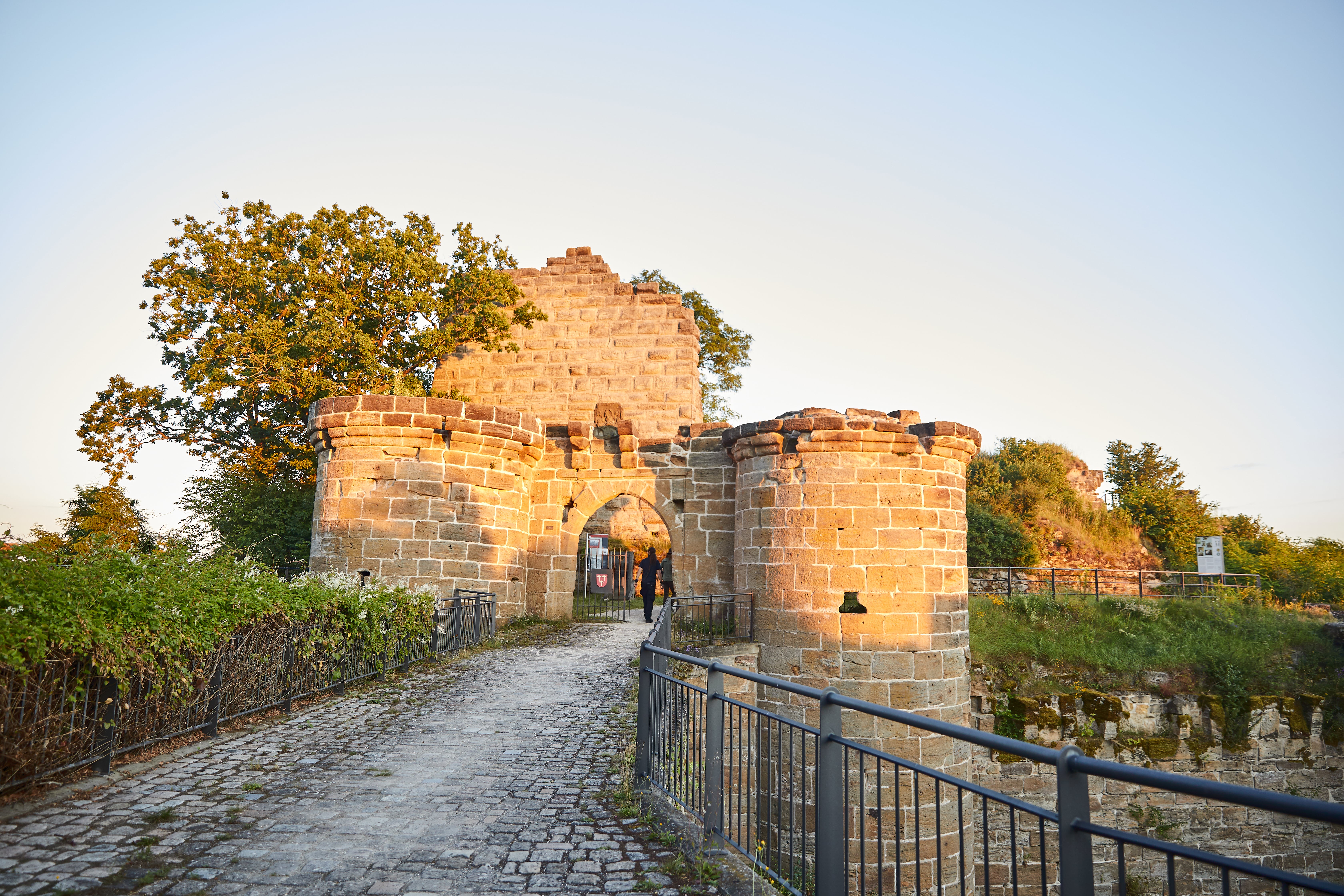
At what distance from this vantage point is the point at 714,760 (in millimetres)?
4766

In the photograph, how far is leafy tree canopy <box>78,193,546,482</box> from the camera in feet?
56.4

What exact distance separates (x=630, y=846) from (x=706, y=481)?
Result: 9.77 m

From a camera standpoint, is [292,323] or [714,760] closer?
[714,760]

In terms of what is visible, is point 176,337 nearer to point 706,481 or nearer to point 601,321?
point 601,321

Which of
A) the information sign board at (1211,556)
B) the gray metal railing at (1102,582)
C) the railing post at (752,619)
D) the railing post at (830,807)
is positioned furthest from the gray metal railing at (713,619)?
the information sign board at (1211,556)

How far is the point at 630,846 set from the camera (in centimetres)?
462

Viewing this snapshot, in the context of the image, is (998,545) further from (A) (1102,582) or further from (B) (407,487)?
(B) (407,487)

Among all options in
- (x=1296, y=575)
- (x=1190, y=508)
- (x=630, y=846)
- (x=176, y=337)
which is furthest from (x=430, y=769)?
(x=1190, y=508)

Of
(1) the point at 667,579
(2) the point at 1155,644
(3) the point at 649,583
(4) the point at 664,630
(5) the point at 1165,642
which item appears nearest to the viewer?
(4) the point at 664,630

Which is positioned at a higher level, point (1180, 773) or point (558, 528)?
point (558, 528)

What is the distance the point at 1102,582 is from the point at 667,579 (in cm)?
1312

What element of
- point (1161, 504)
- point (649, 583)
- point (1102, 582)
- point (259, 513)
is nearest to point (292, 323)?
point (259, 513)

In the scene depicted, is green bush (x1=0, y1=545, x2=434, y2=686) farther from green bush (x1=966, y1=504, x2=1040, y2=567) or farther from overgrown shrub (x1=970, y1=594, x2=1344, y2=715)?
green bush (x1=966, y1=504, x2=1040, y2=567)

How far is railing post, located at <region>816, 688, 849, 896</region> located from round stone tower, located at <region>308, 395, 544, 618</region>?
10.1m
